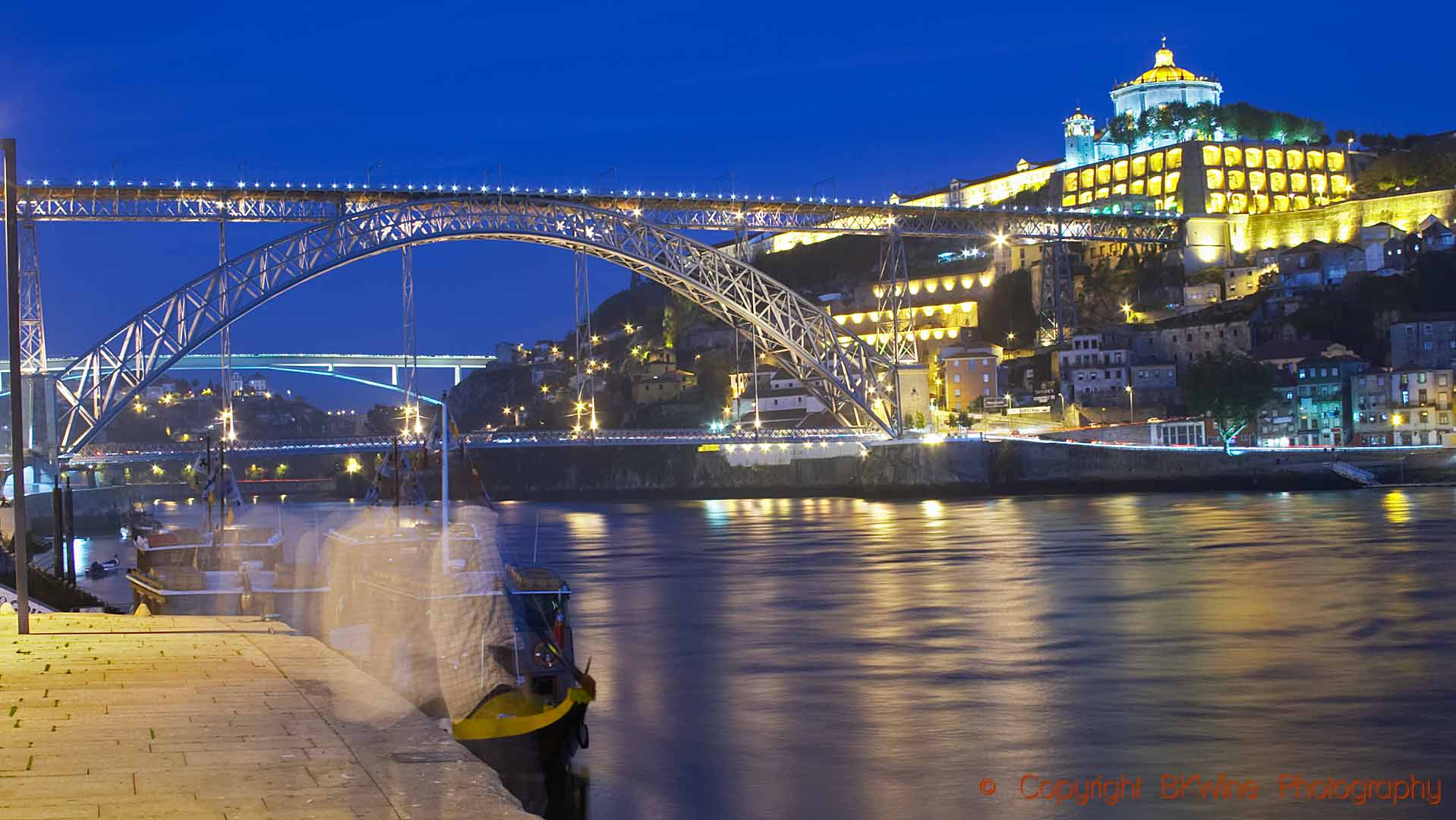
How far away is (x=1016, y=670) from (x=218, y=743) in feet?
36.6

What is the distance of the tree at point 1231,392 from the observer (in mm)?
52125

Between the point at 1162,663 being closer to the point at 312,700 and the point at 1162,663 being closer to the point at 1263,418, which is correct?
the point at 312,700

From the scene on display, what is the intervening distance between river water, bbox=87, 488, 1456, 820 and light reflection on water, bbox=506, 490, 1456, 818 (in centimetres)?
5

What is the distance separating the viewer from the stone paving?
511 cm

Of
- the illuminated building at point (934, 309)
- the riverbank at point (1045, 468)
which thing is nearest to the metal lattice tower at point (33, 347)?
the riverbank at point (1045, 468)

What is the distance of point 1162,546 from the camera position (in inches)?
1148

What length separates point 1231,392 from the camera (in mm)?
52312

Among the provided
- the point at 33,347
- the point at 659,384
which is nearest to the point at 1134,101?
the point at 659,384

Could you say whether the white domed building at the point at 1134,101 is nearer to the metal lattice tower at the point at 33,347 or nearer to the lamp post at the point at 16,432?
the metal lattice tower at the point at 33,347

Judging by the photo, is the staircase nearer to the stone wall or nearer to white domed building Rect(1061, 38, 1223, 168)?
the stone wall

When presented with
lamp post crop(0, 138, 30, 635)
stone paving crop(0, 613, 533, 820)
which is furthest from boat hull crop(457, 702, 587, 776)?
lamp post crop(0, 138, 30, 635)

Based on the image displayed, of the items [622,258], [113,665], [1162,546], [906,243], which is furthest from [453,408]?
[113,665]

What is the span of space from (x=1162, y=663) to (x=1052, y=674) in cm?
135

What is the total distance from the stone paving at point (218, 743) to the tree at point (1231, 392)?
46801mm
